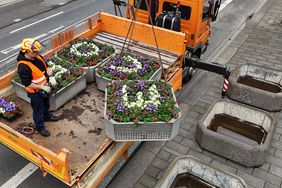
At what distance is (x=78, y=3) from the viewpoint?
16875 millimetres

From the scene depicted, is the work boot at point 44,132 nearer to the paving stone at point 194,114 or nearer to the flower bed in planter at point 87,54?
the flower bed in planter at point 87,54

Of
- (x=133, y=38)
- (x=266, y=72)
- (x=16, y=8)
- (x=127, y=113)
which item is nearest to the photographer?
(x=127, y=113)

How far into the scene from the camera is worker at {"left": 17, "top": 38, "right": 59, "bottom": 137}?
4738 millimetres

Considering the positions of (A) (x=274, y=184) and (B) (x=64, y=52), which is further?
(B) (x=64, y=52)

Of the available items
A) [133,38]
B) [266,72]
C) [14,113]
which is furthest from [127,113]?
[266,72]

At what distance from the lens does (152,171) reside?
627 cm

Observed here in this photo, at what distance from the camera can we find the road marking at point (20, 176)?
5.93 meters

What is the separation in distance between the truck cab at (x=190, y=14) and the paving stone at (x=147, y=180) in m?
3.88

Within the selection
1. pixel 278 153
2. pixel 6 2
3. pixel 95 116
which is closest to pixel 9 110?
pixel 95 116

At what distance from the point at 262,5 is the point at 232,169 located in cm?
1342

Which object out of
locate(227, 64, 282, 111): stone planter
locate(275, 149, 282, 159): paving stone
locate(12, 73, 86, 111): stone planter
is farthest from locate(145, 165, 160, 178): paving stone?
locate(227, 64, 282, 111): stone planter

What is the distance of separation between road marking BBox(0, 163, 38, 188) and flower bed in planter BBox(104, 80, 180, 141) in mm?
2505

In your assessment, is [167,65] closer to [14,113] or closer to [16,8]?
[14,113]

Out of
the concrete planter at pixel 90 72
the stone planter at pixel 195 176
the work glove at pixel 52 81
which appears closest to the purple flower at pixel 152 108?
the stone planter at pixel 195 176
